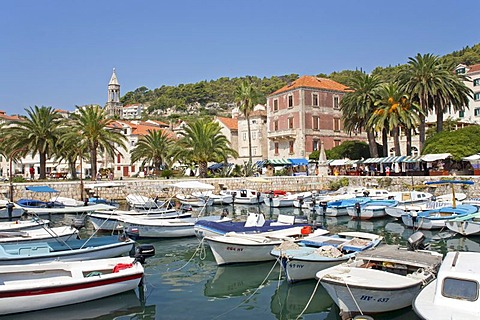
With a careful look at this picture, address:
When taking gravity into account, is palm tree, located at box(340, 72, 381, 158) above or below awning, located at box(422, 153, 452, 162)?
above

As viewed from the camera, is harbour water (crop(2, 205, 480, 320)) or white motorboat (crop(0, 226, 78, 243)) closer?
harbour water (crop(2, 205, 480, 320))

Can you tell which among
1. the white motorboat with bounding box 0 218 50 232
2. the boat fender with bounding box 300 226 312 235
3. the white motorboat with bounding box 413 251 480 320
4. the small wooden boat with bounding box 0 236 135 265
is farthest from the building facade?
the white motorboat with bounding box 413 251 480 320

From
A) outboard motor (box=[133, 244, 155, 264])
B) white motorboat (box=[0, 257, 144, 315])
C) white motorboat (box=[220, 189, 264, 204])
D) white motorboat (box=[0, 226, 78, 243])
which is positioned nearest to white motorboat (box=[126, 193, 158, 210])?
white motorboat (box=[220, 189, 264, 204])

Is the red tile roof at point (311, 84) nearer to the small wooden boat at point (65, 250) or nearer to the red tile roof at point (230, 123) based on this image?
the red tile roof at point (230, 123)

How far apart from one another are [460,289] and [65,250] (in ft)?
46.6

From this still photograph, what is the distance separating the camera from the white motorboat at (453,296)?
9.75 meters

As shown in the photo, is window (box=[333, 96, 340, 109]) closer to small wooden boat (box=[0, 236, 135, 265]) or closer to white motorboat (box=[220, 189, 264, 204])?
white motorboat (box=[220, 189, 264, 204])

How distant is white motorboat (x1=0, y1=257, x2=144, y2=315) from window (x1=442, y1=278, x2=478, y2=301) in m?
9.18

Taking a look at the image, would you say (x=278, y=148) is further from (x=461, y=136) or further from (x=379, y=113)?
(x=461, y=136)

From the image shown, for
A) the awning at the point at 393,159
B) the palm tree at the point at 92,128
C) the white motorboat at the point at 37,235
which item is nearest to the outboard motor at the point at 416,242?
the white motorboat at the point at 37,235

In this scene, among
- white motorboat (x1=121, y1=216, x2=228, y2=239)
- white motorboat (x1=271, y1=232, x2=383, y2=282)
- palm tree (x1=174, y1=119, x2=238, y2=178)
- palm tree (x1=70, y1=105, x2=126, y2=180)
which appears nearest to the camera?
white motorboat (x1=271, y1=232, x2=383, y2=282)

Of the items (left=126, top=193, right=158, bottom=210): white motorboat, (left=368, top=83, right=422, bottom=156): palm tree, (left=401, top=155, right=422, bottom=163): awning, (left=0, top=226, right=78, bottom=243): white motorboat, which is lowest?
(left=0, top=226, right=78, bottom=243): white motorboat

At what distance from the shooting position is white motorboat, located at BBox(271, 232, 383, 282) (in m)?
15.4

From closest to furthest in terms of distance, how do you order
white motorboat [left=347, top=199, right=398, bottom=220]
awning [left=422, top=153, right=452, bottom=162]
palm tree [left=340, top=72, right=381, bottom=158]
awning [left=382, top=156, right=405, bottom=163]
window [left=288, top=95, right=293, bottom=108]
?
white motorboat [left=347, top=199, right=398, bottom=220]
awning [left=422, top=153, right=452, bottom=162]
awning [left=382, top=156, right=405, bottom=163]
palm tree [left=340, top=72, right=381, bottom=158]
window [left=288, top=95, right=293, bottom=108]
